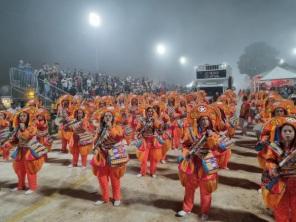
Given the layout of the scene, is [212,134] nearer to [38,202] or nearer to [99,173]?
[99,173]

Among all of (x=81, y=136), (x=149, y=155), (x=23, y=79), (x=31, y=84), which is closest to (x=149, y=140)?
(x=149, y=155)

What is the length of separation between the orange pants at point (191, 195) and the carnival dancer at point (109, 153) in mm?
1227

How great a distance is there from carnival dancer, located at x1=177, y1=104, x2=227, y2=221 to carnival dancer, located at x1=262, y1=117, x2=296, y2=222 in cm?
89

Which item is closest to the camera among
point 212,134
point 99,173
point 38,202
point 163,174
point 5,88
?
point 212,134

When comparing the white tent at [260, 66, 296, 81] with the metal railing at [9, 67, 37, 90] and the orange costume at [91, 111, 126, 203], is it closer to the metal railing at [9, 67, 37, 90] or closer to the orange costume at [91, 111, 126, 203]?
the metal railing at [9, 67, 37, 90]

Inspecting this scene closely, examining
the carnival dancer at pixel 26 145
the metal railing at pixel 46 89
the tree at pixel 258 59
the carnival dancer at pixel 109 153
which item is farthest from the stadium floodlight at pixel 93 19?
the tree at pixel 258 59

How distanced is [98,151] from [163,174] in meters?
2.68

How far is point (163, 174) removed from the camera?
7254 millimetres

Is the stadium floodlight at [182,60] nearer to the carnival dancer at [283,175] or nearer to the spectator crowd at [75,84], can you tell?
the spectator crowd at [75,84]

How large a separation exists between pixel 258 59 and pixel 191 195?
207ft

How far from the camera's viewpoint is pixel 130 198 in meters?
5.70

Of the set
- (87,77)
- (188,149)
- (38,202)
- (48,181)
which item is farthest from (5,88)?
(188,149)

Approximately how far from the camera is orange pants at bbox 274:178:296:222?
350 centimetres

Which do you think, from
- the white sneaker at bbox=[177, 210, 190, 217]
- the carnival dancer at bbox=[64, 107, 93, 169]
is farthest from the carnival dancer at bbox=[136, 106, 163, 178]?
the white sneaker at bbox=[177, 210, 190, 217]
